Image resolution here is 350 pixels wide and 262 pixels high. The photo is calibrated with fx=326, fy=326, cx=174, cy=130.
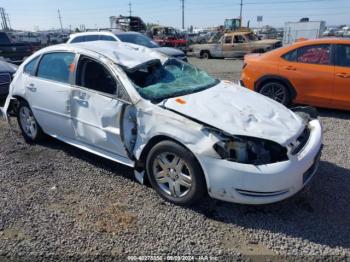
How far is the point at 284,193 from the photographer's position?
297 cm

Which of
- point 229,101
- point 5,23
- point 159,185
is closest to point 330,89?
point 229,101

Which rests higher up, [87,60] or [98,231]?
[87,60]

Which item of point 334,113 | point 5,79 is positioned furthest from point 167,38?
point 334,113

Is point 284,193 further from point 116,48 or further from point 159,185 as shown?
point 116,48

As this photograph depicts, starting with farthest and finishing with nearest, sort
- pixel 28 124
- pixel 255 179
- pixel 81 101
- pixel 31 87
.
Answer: pixel 28 124, pixel 31 87, pixel 81 101, pixel 255 179

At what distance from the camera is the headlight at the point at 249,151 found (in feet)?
9.56

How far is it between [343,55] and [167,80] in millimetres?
3807

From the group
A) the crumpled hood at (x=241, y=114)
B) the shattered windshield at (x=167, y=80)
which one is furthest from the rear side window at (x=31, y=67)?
the crumpled hood at (x=241, y=114)

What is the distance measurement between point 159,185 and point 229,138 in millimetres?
991

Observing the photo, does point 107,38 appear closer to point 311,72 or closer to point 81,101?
point 311,72

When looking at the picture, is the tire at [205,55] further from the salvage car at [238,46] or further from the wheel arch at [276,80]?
the wheel arch at [276,80]

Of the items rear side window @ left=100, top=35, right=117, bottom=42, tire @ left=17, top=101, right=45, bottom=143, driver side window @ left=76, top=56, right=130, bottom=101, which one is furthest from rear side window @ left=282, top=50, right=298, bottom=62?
rear side window @ left=100, top=35, right=117, bottom=42

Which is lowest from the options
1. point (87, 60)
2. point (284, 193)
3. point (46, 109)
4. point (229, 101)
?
point (284, 193)

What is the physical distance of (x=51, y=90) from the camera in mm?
4328
